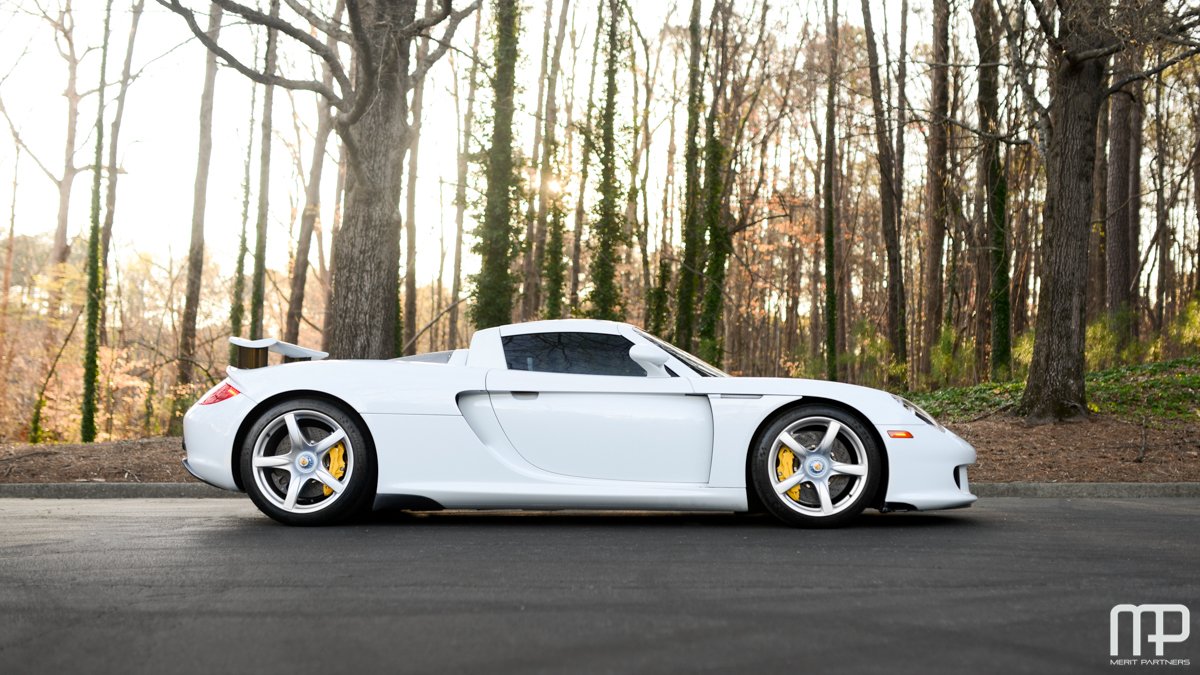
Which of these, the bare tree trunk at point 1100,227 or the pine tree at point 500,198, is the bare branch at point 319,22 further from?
the bare tree trunk at point 1100,227

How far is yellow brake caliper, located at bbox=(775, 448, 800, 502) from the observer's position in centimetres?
604

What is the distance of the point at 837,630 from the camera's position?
3480mm

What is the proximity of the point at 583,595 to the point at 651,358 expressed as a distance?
86.8 inches

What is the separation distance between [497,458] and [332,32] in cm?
739

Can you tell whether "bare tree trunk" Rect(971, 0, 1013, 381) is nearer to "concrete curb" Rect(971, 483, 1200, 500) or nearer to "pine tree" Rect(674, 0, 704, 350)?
"pine tree" Rect(674, 0, 704, 350)

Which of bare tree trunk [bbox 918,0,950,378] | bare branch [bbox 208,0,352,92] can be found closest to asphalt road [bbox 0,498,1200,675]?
bare branch [bbox 208,0,352,92]

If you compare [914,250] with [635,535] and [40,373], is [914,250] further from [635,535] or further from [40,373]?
[635,535]

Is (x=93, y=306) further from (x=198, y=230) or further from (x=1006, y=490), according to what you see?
(x=1006, y=490)

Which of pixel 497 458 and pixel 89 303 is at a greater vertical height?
pixel 89 303

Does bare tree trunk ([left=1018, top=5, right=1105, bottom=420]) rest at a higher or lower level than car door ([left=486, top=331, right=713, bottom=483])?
higher

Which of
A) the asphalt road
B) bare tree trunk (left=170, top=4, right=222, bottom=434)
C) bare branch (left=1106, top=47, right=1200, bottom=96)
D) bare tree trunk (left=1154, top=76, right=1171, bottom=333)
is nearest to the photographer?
the asphalt road

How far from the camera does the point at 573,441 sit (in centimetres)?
602

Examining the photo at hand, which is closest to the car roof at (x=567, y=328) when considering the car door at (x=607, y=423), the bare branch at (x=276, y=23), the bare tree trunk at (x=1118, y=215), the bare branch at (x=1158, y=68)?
the car door at (x=607, y=423)

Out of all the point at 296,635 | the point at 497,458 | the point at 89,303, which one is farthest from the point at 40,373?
the point at 296,635
